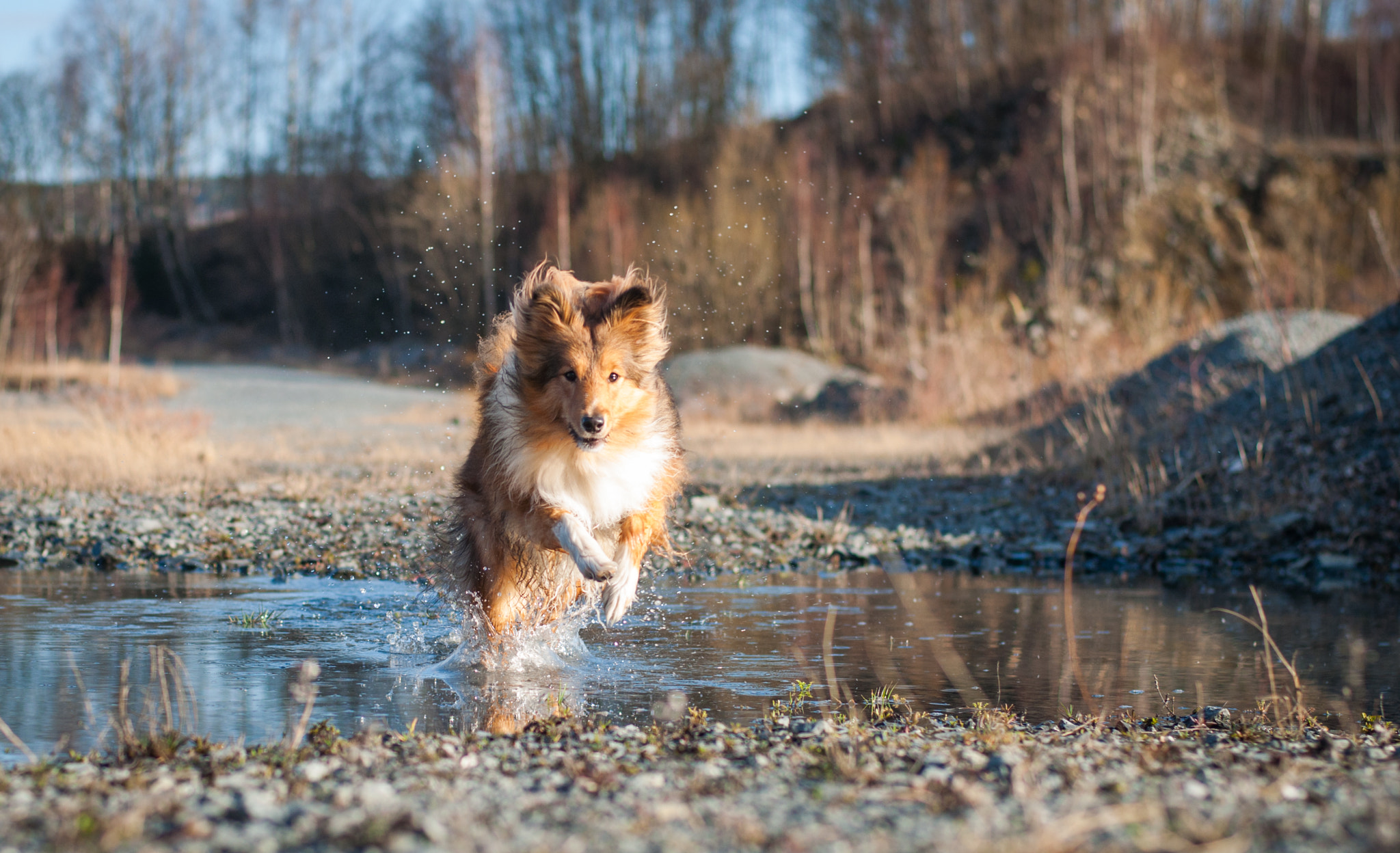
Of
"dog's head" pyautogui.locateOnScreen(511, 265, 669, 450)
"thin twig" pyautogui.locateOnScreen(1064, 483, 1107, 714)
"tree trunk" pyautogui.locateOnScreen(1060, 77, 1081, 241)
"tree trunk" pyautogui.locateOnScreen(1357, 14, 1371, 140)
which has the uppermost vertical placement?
"tree trunk" pyautogui.locateOnScreen(1357, 14, 1371, 140)

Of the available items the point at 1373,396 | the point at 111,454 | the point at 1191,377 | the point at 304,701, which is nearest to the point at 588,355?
the point at 304,701

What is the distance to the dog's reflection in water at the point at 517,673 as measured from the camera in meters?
5.48

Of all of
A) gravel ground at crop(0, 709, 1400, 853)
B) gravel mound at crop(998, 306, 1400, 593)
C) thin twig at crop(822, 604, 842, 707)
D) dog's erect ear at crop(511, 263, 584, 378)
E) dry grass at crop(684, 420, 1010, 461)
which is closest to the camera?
gravel ground at crop(0, 709, 1400, 853)

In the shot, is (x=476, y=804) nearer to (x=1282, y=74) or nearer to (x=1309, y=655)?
(x=1309, y=655)

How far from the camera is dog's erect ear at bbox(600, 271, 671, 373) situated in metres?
6.49

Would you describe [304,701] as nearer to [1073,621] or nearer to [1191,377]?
[1073,621]

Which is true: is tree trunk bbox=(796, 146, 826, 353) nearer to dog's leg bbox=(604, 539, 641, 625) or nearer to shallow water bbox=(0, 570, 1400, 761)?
shallow water bbox=(0, 570, 1400, 761)

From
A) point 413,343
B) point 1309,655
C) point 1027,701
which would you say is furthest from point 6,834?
point 413,343

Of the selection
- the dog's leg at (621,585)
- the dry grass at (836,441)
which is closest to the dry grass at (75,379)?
the dry grass at (836,441)

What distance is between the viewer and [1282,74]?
128 feet

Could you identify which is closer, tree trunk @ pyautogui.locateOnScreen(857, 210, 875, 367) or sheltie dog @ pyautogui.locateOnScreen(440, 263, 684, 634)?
sheltie dog @ pyautogui.locateOnScreen(440, 263, 684, 634)

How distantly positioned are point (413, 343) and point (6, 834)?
4097 centimetres

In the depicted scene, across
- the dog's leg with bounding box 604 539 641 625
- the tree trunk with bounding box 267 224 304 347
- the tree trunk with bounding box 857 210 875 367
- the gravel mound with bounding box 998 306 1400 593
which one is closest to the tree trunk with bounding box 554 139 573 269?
the tree trunk with bounding box 857 210 875 367

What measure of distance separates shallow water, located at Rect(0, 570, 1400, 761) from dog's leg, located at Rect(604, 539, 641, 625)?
0.35 m
